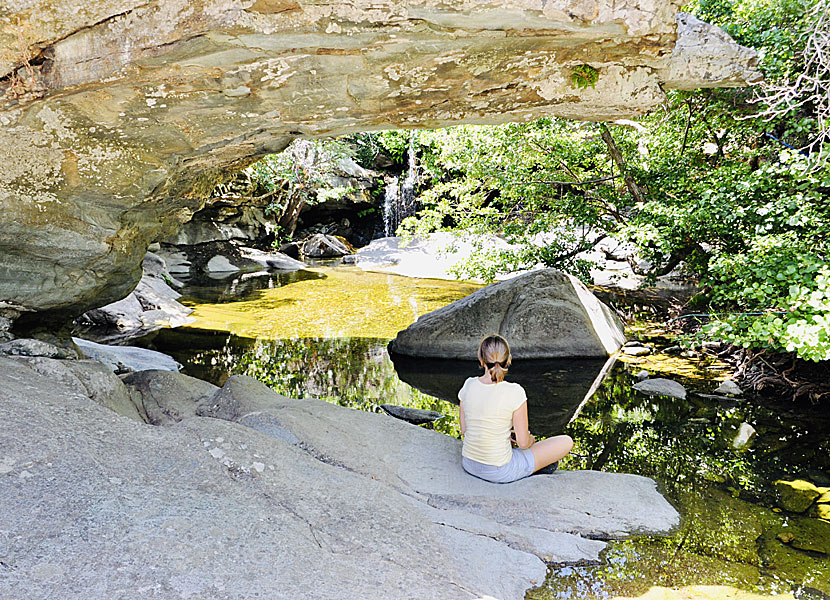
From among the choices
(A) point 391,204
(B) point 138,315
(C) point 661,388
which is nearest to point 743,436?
(C) point 661,388

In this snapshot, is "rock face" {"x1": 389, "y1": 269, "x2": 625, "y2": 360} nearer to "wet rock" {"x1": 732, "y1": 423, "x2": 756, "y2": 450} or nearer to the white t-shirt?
"wet rock" {"x1": 732, "y1": 423, "x2": 756, "y2": 450}

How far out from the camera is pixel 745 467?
484cm

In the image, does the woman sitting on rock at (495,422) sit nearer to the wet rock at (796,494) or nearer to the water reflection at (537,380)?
the water reflection at (537,380)

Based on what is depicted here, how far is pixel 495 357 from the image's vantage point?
3.93 m

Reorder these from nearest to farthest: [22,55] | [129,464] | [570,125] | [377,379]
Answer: [129,464]
[22,55]
[377,379]
[570,125]

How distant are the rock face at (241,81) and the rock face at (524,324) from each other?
4331 millimetres

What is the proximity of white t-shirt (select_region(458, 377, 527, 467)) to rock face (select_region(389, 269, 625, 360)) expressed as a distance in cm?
447

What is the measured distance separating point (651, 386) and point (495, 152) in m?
5.10

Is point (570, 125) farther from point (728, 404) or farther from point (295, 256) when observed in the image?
point (295, 256)

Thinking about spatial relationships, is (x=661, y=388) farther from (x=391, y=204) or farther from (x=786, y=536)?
(x=391, y=204)

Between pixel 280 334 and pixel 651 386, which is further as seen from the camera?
pixel 280 334

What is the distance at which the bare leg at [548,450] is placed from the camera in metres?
4.15

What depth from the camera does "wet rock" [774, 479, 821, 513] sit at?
414cm

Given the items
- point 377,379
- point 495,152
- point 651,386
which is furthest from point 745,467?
point 495,152
